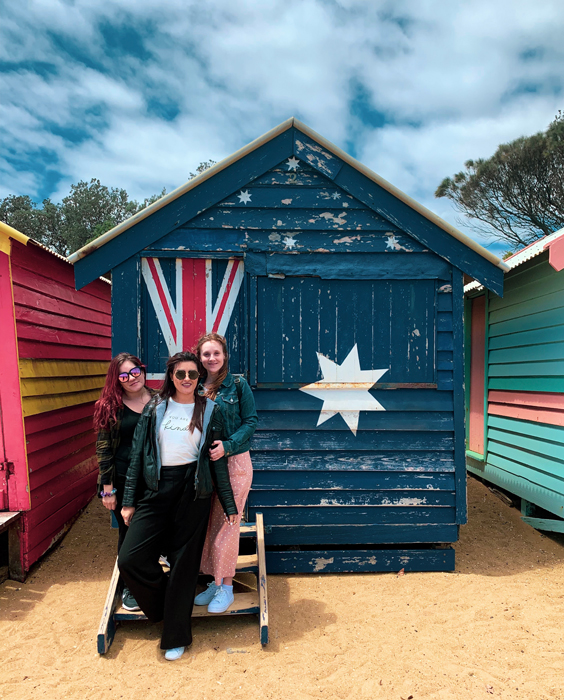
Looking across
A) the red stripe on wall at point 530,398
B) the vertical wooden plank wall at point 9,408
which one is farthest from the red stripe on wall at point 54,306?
the red stripe on wall at point 530,398

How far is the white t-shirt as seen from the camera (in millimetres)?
3037

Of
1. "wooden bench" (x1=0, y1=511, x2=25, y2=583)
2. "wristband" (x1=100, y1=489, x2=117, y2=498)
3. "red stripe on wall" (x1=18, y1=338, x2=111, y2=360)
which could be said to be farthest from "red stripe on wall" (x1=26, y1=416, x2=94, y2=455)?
"wristband" (x1=100, y1=489, x2=117, y2=498)

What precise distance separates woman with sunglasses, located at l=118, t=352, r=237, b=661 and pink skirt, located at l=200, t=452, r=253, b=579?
241 millimetres

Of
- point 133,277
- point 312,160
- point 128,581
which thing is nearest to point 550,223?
point 312,160

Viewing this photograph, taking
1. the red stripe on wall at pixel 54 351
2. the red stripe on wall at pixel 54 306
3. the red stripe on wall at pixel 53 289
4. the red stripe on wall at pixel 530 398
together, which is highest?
the red stripe on wall at pixel 53 289

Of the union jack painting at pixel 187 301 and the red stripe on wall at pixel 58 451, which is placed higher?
the union jack painting at pixel 187 301

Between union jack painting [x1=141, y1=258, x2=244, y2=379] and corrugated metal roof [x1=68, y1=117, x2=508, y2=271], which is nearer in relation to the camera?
corrugated metal roof [x1=68, y1=117, x2=508, y2=271]

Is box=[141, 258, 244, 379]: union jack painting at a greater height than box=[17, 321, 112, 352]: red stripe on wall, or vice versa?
box=[141, 258, 244, 379]: union jack painting

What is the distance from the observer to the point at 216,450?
3109 mm

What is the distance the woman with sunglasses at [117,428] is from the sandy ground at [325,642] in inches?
20.1

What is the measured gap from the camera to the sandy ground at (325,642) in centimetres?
285

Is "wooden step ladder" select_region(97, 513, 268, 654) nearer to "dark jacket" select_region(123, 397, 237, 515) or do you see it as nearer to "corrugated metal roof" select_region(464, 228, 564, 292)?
"dark jacket" select_region(123, 397, 237, 515)

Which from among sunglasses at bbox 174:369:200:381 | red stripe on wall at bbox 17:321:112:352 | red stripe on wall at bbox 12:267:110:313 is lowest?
sunglasses at bbox 174:369:200:381

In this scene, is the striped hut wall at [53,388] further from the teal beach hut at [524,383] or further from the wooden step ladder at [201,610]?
the teal beach hut at [524,383]
